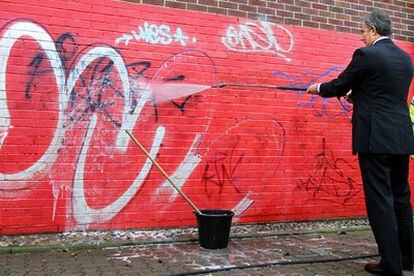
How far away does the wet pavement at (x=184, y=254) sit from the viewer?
13.7ft

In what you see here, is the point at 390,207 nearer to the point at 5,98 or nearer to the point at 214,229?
the point at 214,229

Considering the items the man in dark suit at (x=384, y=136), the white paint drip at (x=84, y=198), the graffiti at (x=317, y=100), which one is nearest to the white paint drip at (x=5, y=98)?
the white paint drip at (x=84, y=198)

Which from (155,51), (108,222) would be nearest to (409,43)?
(155,51)

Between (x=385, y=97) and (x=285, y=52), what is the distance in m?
2.34

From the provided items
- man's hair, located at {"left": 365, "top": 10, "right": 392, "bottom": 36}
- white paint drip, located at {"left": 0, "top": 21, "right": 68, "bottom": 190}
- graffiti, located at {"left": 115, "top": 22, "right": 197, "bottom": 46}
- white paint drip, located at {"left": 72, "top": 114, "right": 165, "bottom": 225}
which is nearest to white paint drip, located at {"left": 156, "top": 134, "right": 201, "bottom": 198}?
white paint drip, located at {"left": 72, "top": 114, "right": 165, "bottom": 225}

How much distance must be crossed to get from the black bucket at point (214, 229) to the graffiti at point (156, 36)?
2156 mm

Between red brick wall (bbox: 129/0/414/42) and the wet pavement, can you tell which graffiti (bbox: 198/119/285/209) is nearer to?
the wet pavement

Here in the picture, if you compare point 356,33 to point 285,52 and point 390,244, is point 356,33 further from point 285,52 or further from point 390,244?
point 390,244

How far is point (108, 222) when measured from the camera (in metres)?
5.25

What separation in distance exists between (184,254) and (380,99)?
2.46m

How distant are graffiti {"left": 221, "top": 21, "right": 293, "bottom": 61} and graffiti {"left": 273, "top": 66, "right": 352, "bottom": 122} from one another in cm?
29

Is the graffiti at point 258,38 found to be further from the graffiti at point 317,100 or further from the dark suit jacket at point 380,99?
the dark suit jacket at point 380,99

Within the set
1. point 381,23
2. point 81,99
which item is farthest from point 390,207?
point 81,99

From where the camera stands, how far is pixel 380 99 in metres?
4.08
